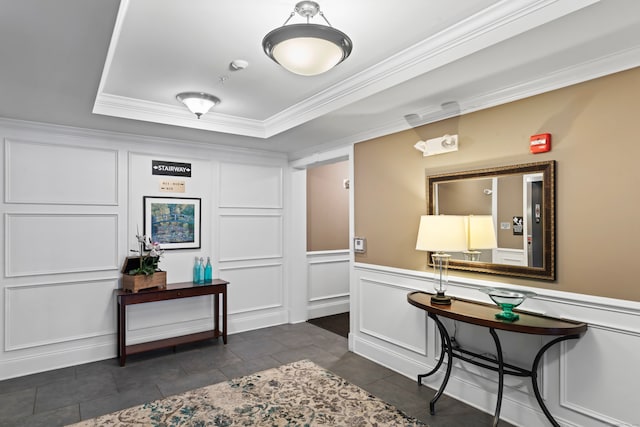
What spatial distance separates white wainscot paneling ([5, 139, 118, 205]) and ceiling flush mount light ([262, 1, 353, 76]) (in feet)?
9.30

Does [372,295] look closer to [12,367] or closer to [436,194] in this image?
[436,194]

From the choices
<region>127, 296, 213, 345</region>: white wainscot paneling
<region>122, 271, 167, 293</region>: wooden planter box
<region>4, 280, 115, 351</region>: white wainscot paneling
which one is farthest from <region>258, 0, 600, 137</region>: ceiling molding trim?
<region>4, 280, 115, 351</region>: white wainscot paneling

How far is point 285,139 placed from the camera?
14.4 ft

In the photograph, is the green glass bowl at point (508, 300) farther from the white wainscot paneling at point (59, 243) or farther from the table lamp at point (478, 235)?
the white wainscot paneling at point (59, 243)

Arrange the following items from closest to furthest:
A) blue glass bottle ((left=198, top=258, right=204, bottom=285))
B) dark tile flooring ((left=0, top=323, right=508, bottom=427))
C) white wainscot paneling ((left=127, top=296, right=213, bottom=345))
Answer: dark tile flooring ((left=0, top=323, right=508, bottom=427)) < white wainscot paneling ((left=127, top=296, right=213, bottom=345)) < blue glass bottle ((left=198, top=258, right=204, bottom=285))

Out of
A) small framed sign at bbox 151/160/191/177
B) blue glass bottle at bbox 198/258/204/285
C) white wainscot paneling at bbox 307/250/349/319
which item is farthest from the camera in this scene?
white wainscot paneling at bbox 307/250/349/319

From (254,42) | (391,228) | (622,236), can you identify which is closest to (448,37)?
(254,42)

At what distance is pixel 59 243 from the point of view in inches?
149

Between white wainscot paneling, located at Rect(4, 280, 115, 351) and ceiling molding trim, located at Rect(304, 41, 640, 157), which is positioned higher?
ceiling molding trim, located at Rect(304, 41, 640, 157)

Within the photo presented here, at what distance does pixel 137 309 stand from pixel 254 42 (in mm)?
3245

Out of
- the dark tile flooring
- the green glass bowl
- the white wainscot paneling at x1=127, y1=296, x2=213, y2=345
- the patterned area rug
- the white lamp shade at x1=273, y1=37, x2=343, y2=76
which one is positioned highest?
the white lamp shade at x1=273, y1=37, x2=343, y2=76

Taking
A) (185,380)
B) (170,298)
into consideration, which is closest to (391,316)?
(185,380)

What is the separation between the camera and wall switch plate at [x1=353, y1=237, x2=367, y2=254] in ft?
13.4

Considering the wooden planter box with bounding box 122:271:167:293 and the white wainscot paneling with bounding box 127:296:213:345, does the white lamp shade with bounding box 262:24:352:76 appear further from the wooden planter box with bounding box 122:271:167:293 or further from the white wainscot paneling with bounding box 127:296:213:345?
the white wainscot paneling with bounding box 127:296:213:345
